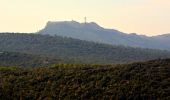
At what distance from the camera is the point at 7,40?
150m

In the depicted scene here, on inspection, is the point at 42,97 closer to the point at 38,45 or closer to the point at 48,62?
the point at 48,62

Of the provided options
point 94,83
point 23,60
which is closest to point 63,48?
point 23,60

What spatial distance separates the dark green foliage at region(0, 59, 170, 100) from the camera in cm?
3674

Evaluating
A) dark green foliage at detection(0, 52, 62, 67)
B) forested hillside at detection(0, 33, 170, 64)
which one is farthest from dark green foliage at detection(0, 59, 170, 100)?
forested hillside at detection(0, 33, 170, 64)

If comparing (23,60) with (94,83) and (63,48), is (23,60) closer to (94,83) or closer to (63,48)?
(63,48)

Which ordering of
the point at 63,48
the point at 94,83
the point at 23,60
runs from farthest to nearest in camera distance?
the point at 63,48, the point at 23,60, the point at 94,83

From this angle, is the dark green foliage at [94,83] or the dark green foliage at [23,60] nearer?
the dark green foliage at [94,83]

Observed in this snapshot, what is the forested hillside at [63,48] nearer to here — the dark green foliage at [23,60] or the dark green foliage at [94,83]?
the dark green foliage at [23,60]

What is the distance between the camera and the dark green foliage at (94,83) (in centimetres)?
3674

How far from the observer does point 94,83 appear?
40.7 meters

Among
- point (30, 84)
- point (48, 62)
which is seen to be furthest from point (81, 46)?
point (30, 84)

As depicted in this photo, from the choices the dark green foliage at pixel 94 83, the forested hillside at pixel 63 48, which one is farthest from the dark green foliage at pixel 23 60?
the dark green foliage at pixel 94 83

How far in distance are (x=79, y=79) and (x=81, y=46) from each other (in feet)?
340

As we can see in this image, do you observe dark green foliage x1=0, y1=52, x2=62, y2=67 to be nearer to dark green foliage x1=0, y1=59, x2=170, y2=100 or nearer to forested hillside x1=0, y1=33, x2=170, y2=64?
forested hillside x1=0, y1=33, x2=170, y2=64
